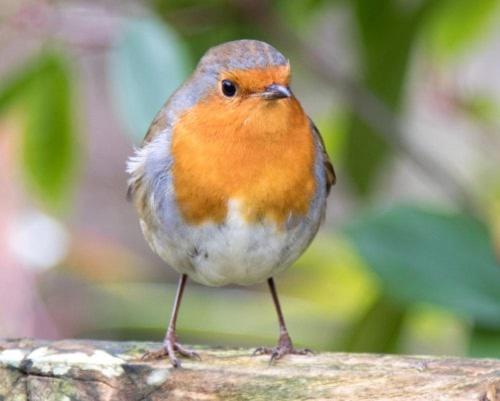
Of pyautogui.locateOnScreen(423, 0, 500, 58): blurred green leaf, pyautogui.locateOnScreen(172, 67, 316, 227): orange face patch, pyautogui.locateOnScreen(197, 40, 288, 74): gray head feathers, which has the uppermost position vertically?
pyautogui.locateOnScreen(423, 0, 500, 58): blurred green leaf

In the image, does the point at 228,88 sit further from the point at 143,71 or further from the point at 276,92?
the point at 143,71

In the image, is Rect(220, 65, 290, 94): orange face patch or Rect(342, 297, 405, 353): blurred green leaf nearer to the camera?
Rect(220, 65, 290, 94): orange face patch

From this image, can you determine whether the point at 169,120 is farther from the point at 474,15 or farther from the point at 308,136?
the point at 474,15

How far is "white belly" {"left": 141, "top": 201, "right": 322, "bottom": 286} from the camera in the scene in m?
2.96

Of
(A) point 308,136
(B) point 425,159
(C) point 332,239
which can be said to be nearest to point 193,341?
(C) point 332,239

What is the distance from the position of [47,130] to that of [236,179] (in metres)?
0.93

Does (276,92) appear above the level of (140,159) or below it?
above

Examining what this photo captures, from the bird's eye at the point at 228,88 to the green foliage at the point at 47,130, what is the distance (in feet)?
2.27

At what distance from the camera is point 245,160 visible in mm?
2973

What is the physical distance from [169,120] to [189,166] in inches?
9.4

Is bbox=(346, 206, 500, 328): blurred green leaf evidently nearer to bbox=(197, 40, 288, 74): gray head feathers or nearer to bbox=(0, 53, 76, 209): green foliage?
bbox=(197, 40, 288, 74): gray head feathers

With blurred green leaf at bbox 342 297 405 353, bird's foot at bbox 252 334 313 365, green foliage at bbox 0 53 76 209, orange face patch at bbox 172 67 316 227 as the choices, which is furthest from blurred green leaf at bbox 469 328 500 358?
green foliage at bbox 0 53 76 209

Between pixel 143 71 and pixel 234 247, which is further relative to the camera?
pixel 143 71

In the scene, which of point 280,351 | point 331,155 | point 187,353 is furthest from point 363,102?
point 187,353
